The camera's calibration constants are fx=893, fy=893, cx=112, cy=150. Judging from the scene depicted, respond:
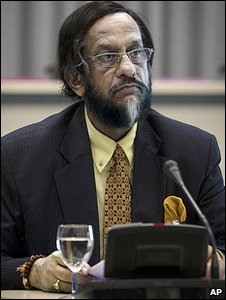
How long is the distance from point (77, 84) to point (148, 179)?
1.95 feet

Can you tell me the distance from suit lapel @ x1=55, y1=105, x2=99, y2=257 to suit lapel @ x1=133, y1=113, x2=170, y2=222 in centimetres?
16

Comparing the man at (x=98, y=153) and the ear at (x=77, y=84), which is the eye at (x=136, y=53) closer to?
the man at (x=98, y=153)

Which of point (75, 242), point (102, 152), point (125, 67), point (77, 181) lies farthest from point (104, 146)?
point (75, 242)

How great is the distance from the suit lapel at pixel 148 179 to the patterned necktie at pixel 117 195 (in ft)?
0.14

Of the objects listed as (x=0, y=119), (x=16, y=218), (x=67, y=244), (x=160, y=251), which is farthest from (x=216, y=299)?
(x=0, y=119)

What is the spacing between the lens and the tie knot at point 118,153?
329cm

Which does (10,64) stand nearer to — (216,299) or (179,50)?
(179,50)

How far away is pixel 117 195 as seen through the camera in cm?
321

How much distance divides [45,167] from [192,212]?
0.56 meters

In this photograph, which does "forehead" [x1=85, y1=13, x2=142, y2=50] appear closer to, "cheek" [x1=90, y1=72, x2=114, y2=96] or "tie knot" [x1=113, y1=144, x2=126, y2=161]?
"cheek" [x1=90, y1=72, x2=114, y2=96]

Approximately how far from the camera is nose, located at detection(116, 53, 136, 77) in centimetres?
325

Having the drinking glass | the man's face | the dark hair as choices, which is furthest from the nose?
the drinking glass

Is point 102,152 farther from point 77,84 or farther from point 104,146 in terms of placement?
point 77,84

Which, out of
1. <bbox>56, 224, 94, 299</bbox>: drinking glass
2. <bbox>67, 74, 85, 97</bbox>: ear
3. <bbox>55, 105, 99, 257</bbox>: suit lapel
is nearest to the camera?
<bbox>56, 224, 94, 299</bbox>: drinking glass
